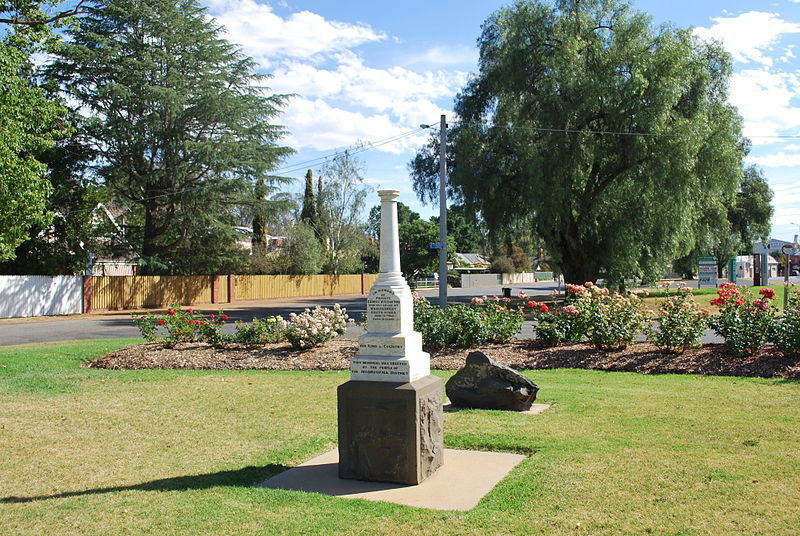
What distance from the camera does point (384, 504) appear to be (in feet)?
17.8

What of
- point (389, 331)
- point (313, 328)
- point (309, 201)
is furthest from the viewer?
point (309, 201)

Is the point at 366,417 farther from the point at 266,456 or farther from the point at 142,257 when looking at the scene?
the point at 142,257

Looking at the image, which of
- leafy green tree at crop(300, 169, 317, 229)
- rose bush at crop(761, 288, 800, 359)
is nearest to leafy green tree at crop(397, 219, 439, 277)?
leafy green tree at crop(300, 169, 317, 229)

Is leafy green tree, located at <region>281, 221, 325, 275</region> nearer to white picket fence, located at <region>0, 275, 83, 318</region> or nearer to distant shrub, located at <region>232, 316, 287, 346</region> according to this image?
white picket fence, located at <region>0, 275, 83, 318</region>

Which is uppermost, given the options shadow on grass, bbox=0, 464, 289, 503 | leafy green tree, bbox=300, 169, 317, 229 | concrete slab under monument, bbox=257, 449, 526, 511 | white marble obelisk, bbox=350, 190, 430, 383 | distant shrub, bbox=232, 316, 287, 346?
leafy green tree, bbox=300, 169, 317, 229

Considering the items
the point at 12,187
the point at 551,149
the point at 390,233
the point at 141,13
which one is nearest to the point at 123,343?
the point at 12,187

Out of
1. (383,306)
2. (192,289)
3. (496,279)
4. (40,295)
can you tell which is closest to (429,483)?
(383,306)

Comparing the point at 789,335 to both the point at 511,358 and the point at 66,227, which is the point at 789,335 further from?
the point at 66,227

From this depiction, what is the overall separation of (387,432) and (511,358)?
696 cm

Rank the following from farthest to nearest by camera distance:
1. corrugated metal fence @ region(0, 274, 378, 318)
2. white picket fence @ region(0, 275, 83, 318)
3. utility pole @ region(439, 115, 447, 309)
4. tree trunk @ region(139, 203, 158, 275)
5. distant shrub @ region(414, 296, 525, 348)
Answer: tree trunk @ region(139, 203, 158, 275) → corrugated metal fence @ region(0, 274, 378, 318) → white picket fence @ region(0, 275, 83, 318) → utility pole @ region(439, 115, 447, 309) → distant shrub @ region(414, 296, 525, 348)

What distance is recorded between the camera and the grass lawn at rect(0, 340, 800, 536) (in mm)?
4906

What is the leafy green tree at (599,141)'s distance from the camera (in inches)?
1032

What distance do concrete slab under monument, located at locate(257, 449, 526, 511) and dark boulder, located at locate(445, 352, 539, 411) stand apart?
1.93 m

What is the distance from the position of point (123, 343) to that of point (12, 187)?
16.1ft
